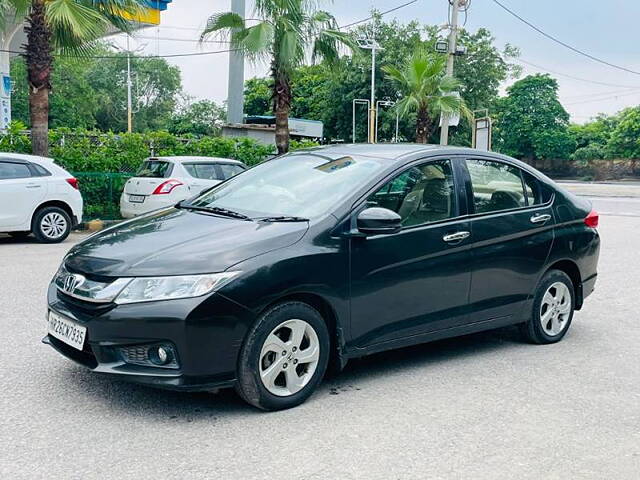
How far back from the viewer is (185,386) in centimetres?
383

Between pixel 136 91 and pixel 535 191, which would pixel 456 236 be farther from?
pixel 136 91

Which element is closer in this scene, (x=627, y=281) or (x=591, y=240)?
(x=591, y=240)

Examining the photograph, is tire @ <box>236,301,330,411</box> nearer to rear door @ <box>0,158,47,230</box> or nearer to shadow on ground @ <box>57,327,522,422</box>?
shadow on ground @ <box>57,327,522,422</box>

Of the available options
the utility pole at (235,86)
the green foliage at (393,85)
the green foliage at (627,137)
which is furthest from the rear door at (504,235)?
the green foliage at (627,137)

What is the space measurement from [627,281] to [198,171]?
8.60 meters

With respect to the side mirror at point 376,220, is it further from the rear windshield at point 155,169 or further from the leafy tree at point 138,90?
the leafy tree at point 138,90

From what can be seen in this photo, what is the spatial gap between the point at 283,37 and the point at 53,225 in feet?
25.9

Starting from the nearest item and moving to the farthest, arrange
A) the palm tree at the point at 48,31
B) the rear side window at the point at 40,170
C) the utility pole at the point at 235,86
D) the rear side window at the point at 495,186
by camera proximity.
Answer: the rear side window at the point at 495,186
the rear side window at the point at 40,170
the palm tree at the point at 48,31
the utility pole at the point at 235,86

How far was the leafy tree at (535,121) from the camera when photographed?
→ 194 ft

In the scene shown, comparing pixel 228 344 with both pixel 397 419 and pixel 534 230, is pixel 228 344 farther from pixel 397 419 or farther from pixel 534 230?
pixel 534 230

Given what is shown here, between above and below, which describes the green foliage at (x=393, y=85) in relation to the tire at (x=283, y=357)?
above

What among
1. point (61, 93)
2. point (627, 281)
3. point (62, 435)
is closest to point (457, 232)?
point (62, 435)

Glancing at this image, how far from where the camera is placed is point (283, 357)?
4.12m

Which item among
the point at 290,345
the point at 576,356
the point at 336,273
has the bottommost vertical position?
the point at 576,356
